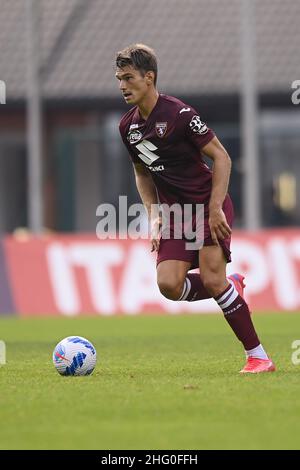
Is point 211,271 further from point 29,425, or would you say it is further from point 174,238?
point 29,425

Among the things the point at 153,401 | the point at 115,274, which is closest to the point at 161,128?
the point at 153,401

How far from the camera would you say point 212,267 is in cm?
864

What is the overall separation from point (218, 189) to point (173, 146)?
1.58 ft

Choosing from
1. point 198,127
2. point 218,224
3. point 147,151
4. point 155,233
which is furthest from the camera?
point 155,233

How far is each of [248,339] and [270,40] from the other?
1882cm

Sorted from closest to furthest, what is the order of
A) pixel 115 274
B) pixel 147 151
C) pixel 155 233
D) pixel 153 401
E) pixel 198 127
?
pixel 153 401, pixel 198 127, pixel 147 151, pixel 155 233, pixel 115 274

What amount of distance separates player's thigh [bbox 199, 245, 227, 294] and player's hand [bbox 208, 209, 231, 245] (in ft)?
0.44

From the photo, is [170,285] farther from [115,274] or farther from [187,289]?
[115,274]

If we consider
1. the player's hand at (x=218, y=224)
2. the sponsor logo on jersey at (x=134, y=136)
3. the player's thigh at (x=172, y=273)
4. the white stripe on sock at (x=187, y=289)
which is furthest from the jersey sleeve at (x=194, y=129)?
the white stripe on sock at (x=187, y=289)

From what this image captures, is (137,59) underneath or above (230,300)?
above

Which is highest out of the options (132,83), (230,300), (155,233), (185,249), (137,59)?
(137,59)

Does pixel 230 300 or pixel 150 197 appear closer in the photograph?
pixel 230 300

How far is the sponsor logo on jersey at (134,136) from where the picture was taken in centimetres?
884
